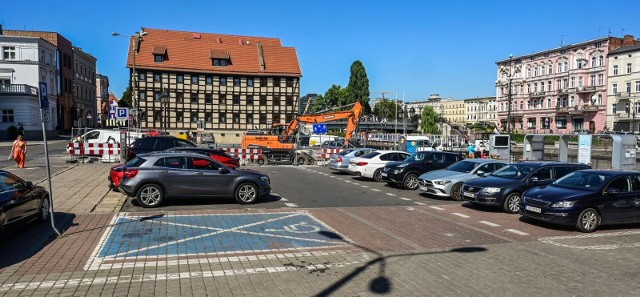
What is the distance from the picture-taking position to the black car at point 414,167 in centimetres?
1816

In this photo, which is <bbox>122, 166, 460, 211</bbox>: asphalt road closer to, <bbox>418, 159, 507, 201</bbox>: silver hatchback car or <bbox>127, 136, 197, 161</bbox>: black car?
<bbox>418, 159, 507, 201</bbox>: silver hatchback car

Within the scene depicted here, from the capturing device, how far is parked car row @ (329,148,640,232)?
34.2 ft

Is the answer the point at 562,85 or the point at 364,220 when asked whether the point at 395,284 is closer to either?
the point at 364,220

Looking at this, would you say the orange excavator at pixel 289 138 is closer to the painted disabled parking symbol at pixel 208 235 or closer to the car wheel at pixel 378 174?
the car wheel at pixel 378 174

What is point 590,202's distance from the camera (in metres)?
10.4

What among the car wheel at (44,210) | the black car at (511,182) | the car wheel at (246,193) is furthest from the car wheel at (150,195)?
the black car at (511,182)

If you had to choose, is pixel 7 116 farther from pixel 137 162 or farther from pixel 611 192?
pixel 611 192

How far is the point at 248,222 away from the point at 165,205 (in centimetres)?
337

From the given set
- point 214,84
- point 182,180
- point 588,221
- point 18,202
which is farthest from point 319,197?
point 214,84

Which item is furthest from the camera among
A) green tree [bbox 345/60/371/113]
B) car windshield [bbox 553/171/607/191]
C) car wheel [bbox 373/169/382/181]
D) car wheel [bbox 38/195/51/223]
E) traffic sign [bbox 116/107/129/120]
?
green tree [bbox 345/60/371/113]

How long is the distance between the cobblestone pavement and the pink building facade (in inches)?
2574

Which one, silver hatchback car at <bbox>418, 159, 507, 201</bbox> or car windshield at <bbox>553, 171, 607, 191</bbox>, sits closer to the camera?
car windshield at <bbox>553, 171, 607, 191</bbox>

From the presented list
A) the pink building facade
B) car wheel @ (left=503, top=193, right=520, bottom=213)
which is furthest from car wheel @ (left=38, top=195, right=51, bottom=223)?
the pink building facade

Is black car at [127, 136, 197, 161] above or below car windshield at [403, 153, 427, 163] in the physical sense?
above
